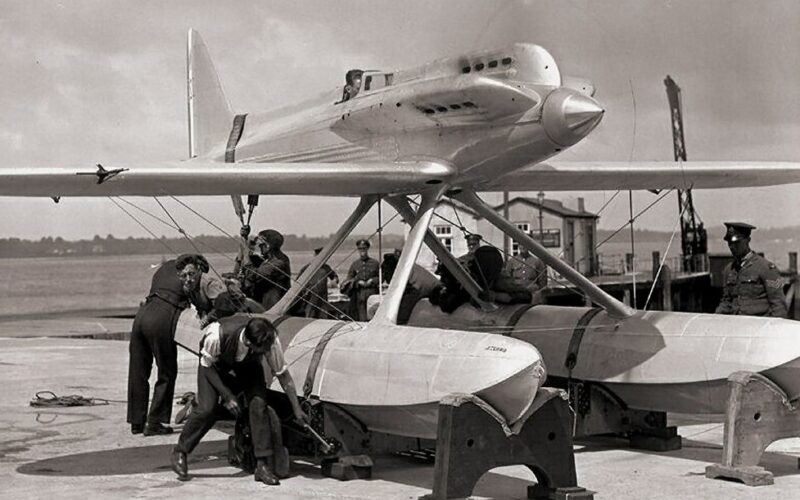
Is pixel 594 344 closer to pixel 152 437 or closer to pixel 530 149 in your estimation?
pixel 530 149

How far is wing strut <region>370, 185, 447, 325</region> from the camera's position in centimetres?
898

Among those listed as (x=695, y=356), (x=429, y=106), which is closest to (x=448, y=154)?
(x=429, y=106)

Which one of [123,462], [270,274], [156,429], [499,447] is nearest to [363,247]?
[270,274]

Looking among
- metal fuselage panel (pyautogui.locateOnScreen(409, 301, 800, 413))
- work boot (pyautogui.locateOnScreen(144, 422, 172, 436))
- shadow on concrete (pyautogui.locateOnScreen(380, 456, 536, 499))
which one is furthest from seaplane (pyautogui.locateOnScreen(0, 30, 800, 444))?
work boot (pyautogui.locateOnScreen(144, 422, 172, 436))

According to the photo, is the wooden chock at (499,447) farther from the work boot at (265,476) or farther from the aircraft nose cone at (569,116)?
the aircraft nose cone at (569,116)

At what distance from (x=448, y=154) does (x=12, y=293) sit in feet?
382

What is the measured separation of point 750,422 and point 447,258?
11.4 ft

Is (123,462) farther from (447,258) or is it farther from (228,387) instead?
(447,258)

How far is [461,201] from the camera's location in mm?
10406

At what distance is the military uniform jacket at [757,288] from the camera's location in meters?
10.5

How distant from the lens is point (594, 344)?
9.84m

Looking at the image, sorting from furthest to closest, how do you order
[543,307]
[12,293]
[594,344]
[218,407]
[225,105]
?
[12,293] → [225,105] → [543,307] → [594,344] → [218,407]

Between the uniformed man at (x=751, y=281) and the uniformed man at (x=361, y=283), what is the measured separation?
6.25 metres

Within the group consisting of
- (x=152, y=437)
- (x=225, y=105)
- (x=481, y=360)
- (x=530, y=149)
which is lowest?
(x=152, y=437)
